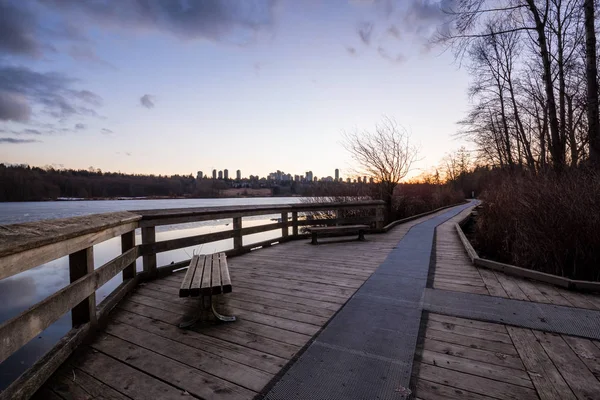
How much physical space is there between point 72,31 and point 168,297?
364 inches

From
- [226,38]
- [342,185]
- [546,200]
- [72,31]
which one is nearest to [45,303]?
[546,200]

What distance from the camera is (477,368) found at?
1911mm

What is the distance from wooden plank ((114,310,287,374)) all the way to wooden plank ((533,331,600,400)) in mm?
1824

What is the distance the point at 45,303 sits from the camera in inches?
68.1

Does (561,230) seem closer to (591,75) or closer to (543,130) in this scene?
(591,75)

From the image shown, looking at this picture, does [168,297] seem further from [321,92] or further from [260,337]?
[321,92]

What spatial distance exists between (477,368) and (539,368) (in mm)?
415

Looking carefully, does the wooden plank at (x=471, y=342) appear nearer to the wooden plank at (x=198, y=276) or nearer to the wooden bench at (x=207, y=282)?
the wooden bench at (x=207, y=282)

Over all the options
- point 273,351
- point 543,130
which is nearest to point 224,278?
point 273,351

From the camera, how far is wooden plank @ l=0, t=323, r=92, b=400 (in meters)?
1.57

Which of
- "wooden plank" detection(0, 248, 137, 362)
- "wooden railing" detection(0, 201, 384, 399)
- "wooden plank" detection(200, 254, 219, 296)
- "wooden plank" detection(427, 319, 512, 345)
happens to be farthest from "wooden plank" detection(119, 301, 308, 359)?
"wooden plank" detection(427, 319, 512, 345)

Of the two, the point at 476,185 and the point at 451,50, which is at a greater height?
the point at 451,50

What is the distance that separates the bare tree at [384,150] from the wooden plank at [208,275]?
38.0ft

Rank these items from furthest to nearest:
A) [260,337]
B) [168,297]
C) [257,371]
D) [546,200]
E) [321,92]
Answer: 1. [321,92]
2. [546,200]
3. [168,297]
4. [260,337]
5. [257,371]
